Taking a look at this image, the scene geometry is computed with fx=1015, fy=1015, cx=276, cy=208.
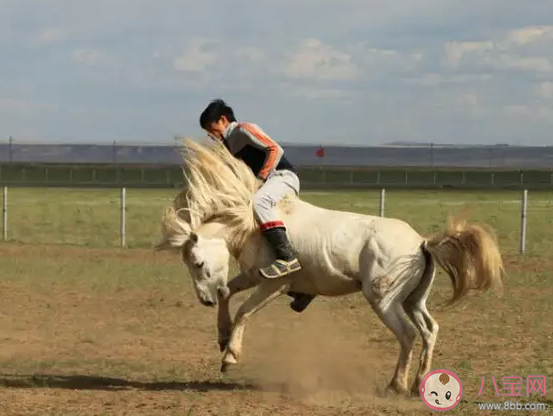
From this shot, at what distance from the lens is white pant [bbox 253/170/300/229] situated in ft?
24.1

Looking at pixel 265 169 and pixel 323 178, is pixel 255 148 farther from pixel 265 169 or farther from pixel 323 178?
pixel 323 178

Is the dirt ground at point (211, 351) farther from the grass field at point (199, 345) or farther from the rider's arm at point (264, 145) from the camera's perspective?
the rider's arm at point (264, 145)

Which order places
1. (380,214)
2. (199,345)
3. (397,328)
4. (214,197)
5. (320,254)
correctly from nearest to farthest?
(397,328)
(320,254)
(214,197)
(199,345)
(380,214)

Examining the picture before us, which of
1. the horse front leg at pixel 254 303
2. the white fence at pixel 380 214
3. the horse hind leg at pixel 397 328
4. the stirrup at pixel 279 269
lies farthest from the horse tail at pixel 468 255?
the white fence at pixel 380 214

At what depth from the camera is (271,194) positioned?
Result: 24.4ft

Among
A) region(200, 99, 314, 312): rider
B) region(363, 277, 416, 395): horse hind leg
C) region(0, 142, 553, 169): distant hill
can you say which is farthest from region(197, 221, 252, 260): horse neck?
region(0, 142, 553, 169): distant hill

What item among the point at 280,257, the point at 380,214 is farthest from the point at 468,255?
the point at 380,214

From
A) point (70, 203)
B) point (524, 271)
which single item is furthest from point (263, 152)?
point (70, 203)

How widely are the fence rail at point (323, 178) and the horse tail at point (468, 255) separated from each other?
128 ft

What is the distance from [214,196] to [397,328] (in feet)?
5.42

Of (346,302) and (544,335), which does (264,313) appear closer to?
(346,302)

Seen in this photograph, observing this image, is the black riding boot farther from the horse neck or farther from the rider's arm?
the rider's arm

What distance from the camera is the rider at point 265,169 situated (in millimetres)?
7258

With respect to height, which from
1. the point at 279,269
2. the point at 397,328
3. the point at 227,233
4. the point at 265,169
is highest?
the point at 265,169
